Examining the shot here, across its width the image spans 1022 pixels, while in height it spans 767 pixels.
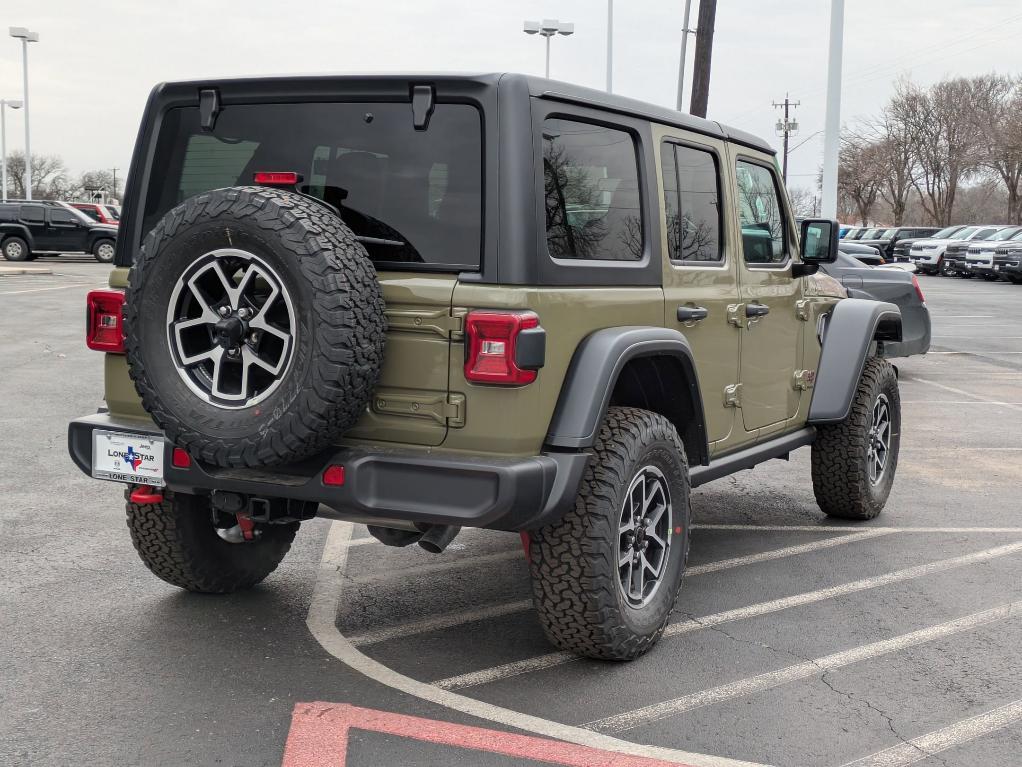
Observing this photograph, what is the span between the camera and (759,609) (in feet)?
16.3

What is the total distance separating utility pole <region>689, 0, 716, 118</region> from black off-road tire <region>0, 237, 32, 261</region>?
21.4 metres

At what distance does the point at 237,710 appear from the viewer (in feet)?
12.3

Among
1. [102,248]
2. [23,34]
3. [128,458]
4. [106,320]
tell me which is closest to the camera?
[128,458]

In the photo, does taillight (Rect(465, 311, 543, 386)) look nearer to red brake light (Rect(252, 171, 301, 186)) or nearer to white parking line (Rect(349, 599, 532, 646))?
red brake light (Rect(252, 171, 301, 186))

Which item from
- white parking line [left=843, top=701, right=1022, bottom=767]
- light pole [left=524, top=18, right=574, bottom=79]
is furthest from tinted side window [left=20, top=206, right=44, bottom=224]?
white parking line [left=843, top=701, right=1022, bottom=767]

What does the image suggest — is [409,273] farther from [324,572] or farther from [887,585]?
[887,585]

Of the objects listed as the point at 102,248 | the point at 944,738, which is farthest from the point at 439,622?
the point at 102,248

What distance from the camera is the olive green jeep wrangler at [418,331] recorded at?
12.0 ft

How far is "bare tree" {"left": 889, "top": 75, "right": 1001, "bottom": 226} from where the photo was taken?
66125 mm

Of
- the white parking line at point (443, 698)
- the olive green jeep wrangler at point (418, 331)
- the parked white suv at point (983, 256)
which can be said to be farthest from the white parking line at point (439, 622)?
the parked white suv at point (983, 256)

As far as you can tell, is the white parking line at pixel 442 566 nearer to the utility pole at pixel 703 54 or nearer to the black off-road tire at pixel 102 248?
the utility pole at pixel 703 54

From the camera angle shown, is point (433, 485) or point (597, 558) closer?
point (433, 485)

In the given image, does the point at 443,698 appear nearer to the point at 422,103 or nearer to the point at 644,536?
the point at 644,536

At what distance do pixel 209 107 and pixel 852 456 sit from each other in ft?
12.5
